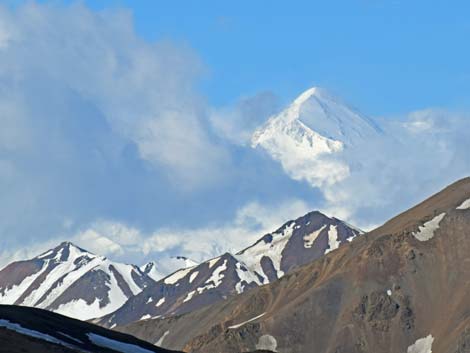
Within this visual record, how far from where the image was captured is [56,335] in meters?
148

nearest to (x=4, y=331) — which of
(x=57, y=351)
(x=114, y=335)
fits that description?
(x=57, y=351)

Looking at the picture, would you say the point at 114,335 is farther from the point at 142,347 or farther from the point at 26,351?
the point at 26,351

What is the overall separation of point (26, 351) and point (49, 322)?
43.3 meters

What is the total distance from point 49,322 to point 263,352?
27450 mm

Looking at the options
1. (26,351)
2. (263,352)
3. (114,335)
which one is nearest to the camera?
(26,351)

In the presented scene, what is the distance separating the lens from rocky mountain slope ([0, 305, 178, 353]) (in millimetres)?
122688

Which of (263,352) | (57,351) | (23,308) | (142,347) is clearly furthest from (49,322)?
(57,351)

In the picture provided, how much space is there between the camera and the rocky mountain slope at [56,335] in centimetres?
12269

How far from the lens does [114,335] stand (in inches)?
6767

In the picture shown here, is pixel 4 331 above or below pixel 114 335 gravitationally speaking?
below

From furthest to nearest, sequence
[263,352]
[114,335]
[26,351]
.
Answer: [114,335]
[263,352]
[26,351]

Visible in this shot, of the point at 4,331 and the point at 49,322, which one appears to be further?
the point at 49,322

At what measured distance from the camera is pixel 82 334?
525 ft

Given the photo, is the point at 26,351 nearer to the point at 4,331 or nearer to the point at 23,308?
A: the point at 4,331
